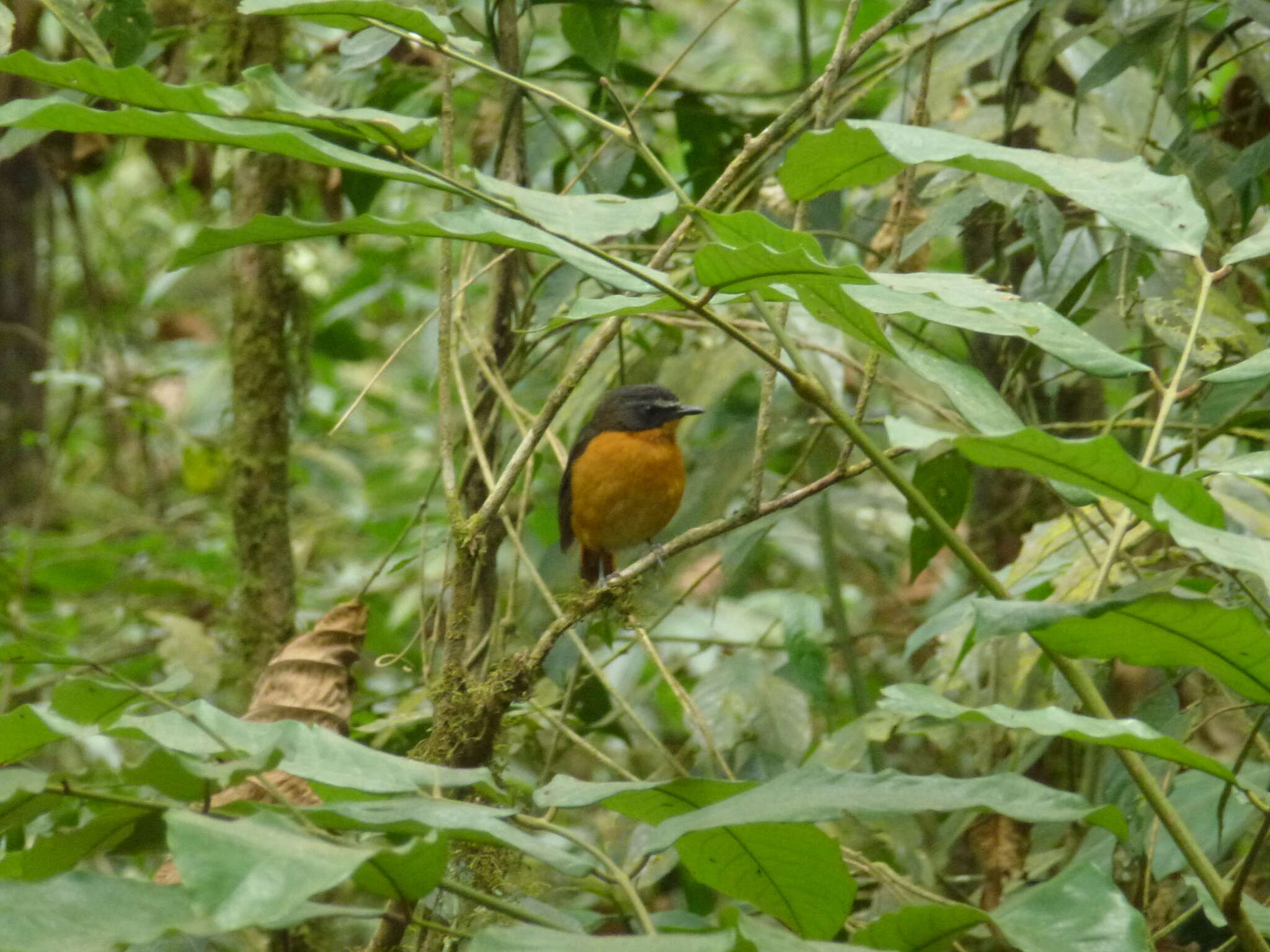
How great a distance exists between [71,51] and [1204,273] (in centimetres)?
340

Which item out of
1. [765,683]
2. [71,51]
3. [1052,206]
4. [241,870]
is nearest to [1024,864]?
[765,683]

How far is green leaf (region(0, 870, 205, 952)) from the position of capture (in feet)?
3.88

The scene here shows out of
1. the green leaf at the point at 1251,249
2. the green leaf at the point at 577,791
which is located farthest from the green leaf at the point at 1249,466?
the green leaf at the point at 577,791

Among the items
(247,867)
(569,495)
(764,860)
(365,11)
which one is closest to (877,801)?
(764,860)

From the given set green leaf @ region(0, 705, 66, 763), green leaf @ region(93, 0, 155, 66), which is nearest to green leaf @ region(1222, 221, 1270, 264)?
green leaf @ region(0, 705, 66, 763)

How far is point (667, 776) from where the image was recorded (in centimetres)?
348

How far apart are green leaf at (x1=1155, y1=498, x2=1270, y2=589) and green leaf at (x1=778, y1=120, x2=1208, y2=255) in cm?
45

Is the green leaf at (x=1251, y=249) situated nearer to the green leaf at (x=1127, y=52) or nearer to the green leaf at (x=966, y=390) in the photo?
the green leaf at (x=966, y=390)

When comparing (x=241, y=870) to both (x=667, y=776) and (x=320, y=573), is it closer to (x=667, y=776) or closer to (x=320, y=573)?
(x=667, y=776)

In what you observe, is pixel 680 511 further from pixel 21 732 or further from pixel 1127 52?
pixel 21 732

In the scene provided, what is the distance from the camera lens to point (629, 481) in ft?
14.7

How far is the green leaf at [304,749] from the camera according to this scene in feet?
4.54

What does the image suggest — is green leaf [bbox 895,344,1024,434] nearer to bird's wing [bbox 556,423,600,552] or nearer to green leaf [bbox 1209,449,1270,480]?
green leaf [bbox 1209,449,1270,480]

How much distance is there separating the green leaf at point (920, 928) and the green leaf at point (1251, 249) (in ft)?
3.03
